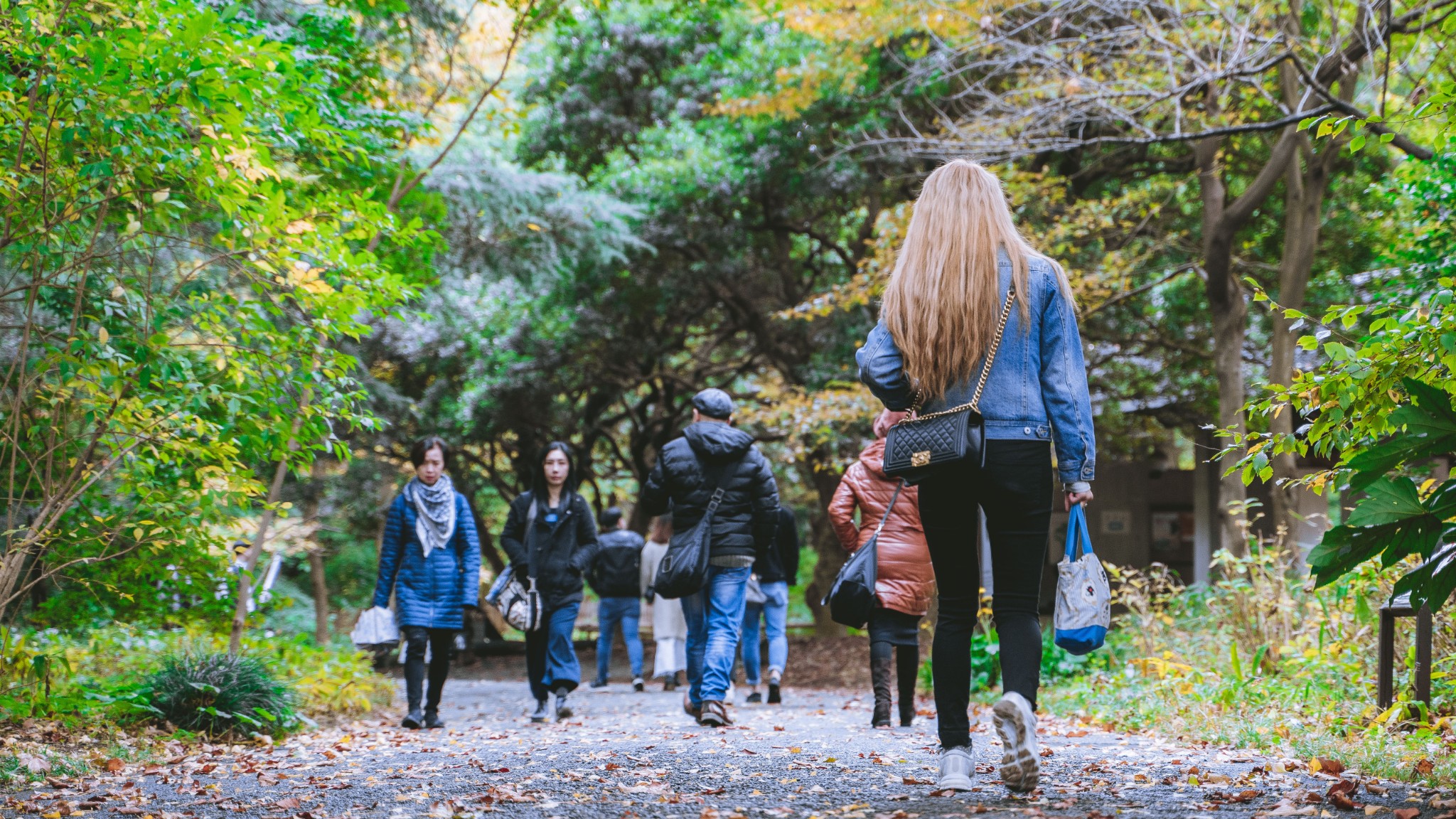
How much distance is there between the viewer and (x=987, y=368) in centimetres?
331

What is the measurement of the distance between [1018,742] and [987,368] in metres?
1.13

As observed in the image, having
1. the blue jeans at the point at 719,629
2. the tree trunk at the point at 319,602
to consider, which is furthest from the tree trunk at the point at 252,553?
the tree trunk at the point at 319,602

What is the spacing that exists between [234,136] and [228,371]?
1348mm

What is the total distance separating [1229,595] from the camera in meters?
6.76

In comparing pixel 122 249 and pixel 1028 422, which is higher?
pixel 122 249

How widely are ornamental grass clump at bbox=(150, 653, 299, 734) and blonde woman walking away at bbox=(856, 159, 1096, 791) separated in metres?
4.17

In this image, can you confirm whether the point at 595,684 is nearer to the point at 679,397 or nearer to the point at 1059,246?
the point at 1059,246

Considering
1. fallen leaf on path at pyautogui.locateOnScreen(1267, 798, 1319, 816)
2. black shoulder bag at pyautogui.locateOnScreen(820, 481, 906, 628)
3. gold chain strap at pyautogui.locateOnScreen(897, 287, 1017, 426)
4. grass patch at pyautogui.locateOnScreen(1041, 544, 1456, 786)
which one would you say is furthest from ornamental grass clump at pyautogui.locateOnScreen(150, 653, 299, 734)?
fallen leaf on path at pyautogui.locateOnScreen(1267, 798, 1319, 816)

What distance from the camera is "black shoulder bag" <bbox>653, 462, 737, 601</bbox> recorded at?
5.90 metres

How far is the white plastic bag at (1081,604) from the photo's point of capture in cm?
324

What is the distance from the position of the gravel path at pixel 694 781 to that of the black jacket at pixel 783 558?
300 cm

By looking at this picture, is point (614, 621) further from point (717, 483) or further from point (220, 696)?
point (220, 696)

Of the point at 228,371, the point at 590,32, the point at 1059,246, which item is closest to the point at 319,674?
the point at 228,371

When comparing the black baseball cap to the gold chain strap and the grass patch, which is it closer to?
the grass patch
